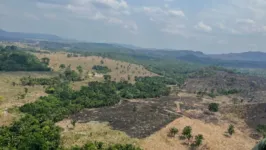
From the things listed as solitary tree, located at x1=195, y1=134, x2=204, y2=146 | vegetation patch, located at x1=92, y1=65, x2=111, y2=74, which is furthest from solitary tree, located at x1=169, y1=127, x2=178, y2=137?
vegetation patch, located at x1=92, y1=65, x2=111, y2=74

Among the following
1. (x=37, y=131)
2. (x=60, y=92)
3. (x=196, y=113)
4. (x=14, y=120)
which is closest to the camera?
(x=37, y=131)

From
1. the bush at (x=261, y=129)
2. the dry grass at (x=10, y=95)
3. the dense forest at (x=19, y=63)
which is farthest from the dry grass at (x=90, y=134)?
the dense forest at (x=19, y=63)

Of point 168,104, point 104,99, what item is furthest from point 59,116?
point 168,104

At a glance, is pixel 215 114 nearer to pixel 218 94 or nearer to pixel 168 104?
pixel 168 104

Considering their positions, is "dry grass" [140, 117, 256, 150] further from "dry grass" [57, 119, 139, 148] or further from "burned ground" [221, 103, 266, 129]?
"burned ground" [221, 103, 266, 129]

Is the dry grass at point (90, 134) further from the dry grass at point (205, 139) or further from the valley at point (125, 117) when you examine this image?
the dry grass at point (205, 139)
